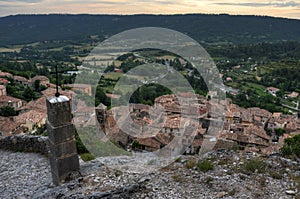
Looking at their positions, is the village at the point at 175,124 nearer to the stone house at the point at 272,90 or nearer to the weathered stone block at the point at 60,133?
the weathered stone block at the point at 60,133

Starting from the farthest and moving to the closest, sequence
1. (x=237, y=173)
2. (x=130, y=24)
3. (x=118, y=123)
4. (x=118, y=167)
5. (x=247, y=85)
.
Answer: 1. (x=130, y=24)
2. (x=247, y=85)
3. (x=118, y=123)
4. (x=118, y=167)
5. (x=237, y=173)

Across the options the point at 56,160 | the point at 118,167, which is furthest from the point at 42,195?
the point at 118,167

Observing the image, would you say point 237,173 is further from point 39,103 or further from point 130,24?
point 130,24

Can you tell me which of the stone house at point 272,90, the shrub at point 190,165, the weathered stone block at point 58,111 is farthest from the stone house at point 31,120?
the stone house at point 272,90

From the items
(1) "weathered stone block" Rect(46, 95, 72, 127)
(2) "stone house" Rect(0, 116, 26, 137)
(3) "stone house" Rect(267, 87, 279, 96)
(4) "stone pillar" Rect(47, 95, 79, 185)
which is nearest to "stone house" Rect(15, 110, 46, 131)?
(2) "stone house" Rect(0, 116, 26, 137)

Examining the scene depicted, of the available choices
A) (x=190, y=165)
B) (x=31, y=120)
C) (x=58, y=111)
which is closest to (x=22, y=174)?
(x=58, y=111)

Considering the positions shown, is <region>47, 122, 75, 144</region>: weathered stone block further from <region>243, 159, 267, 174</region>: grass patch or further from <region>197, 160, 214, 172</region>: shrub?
<region>243, 159, 267, 174</region>: grass patch

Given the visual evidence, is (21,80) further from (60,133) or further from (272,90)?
(272,90)

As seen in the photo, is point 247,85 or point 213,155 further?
point 247,85
